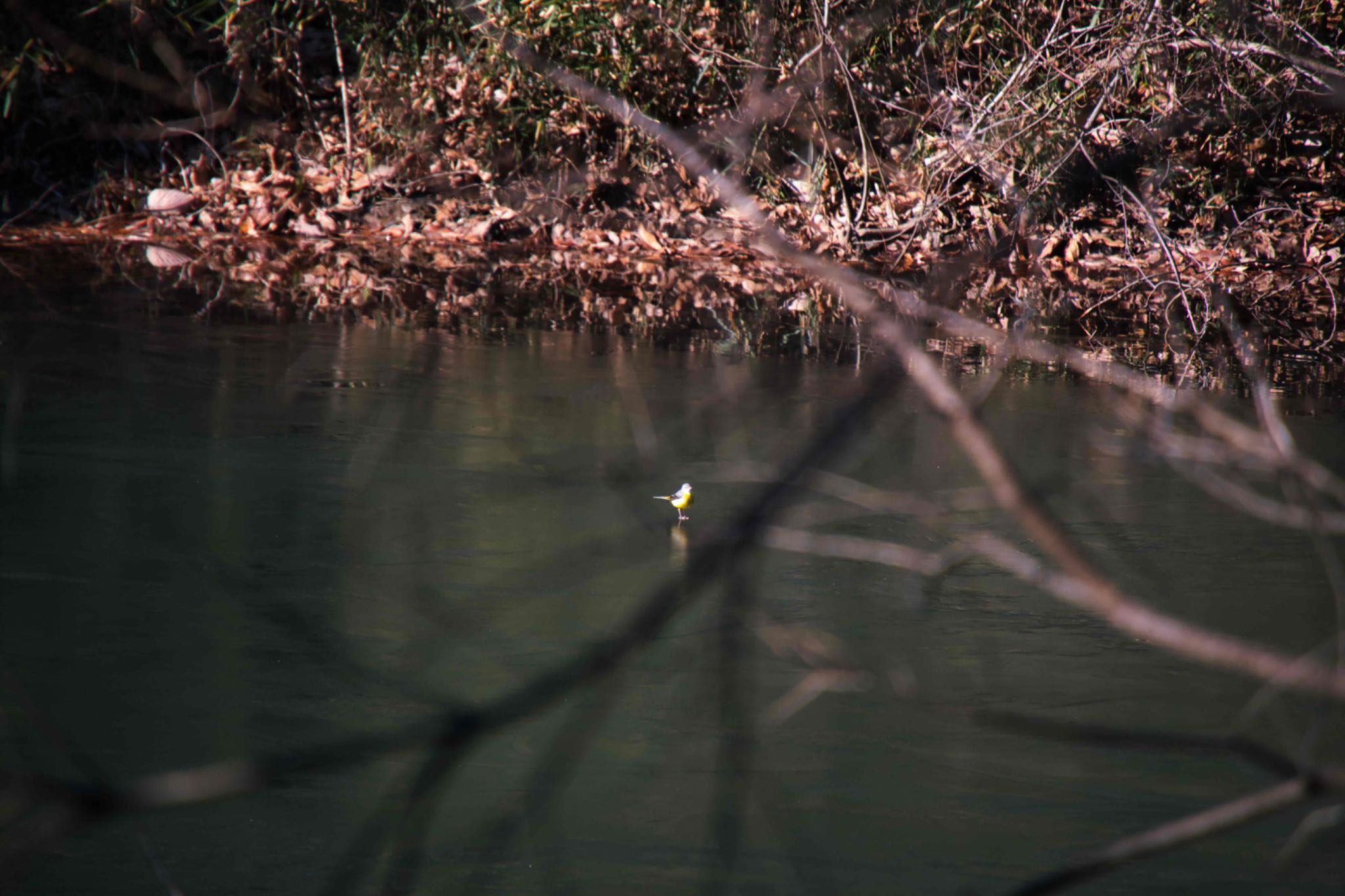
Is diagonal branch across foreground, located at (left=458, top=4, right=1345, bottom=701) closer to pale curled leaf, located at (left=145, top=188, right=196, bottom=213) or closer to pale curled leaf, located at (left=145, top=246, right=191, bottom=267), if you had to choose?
pale curled leaf, located at (left=145, top=246, right=191, bottom=267)

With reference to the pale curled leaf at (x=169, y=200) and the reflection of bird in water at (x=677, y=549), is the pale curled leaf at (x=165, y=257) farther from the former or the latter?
the reflection of bird in water at (x=677, y=549)

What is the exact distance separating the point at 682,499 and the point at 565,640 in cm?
77

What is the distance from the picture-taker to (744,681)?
114 inches

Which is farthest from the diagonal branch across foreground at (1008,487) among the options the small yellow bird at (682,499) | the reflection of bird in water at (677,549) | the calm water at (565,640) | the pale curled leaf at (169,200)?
the pale curled leaf at (169,200)

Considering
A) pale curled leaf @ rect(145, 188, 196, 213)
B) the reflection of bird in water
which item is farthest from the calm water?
pale curled leaf @ rect(145, 188, 196, 213)

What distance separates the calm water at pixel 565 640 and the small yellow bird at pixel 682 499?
0.08 metres

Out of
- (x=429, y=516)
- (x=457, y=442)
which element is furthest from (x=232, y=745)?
(x=457, y=442)

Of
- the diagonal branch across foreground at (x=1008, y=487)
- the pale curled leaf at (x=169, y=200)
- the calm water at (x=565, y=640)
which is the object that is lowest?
the calm water at (x=565, y=640)

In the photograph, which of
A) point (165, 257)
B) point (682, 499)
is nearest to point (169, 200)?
point (165, 257)

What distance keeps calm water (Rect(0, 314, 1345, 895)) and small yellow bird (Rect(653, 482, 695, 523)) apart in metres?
0.08

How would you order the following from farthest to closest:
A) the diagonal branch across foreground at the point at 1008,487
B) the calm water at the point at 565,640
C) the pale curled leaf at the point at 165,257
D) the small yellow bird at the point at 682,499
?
the pale curled leaf at the point at 165,257
the small yellow bird at the point at 682,499
the calm water at the point at 565,640
the diagonal branch across foreground at the point at 1008,487

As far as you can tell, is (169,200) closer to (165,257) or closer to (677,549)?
(165,257)

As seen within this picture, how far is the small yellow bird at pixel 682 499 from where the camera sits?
3.75 metres

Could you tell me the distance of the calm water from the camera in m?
2.35
